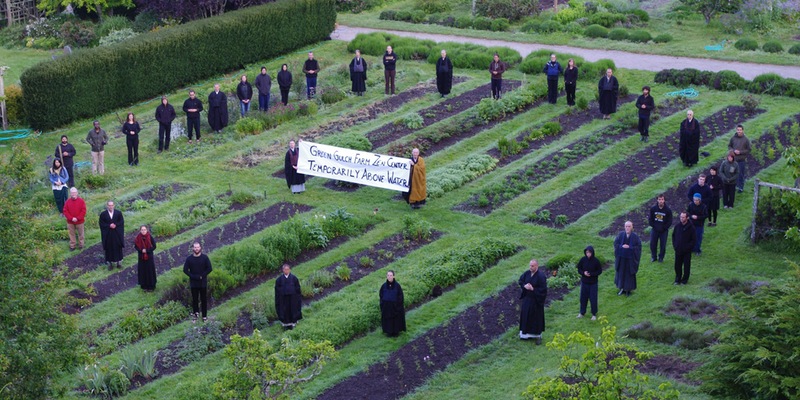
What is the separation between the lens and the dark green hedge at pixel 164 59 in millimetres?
34406

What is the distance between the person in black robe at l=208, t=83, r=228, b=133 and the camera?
110 feet

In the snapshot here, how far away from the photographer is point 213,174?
30.7m

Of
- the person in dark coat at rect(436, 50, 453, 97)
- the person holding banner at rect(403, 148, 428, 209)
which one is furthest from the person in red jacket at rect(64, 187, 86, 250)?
the person in dark coat at rect(436, 50, 453, 97)

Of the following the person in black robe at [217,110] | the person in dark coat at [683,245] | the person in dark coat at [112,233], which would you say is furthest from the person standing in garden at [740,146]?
the person in black robe at [217,110]

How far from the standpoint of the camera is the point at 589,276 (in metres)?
21.8

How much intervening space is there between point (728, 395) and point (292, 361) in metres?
6.27

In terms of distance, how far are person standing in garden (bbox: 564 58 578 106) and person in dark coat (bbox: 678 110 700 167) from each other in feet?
16.7

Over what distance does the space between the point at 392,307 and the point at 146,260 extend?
18.3ft

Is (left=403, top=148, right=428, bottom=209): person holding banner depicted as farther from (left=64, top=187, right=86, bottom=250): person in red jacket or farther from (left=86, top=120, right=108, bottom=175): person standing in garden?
(left=86, top=120, right=108, bottom=175): person standing in garden

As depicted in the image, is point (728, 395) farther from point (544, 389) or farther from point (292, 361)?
point (292, 361)

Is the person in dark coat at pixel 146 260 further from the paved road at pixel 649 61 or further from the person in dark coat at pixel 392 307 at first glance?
the paved road at pixel 649 61

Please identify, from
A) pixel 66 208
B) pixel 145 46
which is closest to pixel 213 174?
pixel 66 208

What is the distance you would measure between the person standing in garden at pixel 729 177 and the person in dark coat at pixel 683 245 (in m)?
3.72

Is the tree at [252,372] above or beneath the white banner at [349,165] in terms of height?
above
